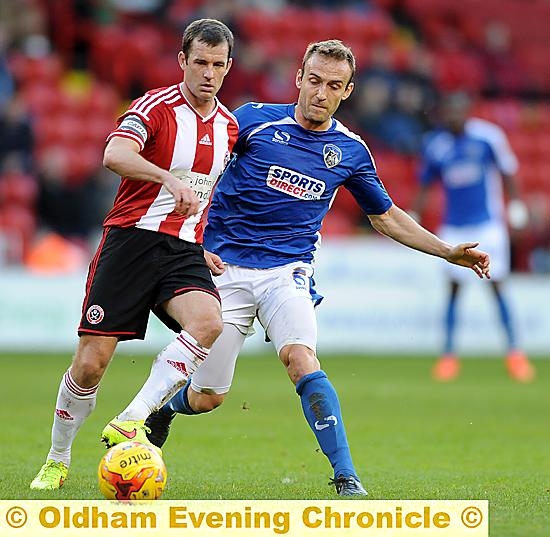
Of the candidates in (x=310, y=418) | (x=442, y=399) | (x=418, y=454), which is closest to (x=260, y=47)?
(x=442, y=399)

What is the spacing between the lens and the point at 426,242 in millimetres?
6773

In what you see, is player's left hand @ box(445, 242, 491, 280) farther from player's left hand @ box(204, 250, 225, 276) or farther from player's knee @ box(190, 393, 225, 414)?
player's knee @ box(190, 393, 225, 414)

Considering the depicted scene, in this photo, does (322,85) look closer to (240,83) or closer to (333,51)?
(333,51)

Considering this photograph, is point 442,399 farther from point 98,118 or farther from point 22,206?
point 98,118

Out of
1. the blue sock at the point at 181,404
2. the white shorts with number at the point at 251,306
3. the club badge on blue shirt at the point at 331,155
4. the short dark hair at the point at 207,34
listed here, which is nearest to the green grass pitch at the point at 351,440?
the blue sock at the point at 181,404

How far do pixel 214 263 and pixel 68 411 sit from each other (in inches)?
42.7

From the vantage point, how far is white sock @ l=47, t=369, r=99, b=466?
6133mm

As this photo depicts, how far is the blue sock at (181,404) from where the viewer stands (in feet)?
22.7

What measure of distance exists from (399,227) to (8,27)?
1417 centimetres

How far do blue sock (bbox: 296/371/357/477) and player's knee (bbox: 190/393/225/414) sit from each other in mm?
746

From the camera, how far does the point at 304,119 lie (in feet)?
22.1

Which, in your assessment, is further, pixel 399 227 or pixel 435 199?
pixel 435 199

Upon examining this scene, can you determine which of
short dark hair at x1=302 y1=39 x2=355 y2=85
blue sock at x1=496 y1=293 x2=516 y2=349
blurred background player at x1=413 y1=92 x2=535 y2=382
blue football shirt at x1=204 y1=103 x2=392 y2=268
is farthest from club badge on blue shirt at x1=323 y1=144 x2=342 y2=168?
blue sock at x1=496 y1=293 x2=516 y2=349

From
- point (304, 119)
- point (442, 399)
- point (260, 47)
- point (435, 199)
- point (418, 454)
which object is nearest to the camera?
point (304, 119)
